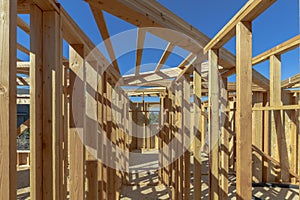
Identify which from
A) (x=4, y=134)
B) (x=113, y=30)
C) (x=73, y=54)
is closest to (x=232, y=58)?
(x=113, y=30)

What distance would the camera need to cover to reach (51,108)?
1398mm

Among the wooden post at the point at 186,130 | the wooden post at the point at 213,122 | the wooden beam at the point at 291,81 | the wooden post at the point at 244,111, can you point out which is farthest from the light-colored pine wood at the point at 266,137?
the wooden post at the point at 244,111

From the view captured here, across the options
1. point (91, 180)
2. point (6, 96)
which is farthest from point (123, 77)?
point (6, 96)

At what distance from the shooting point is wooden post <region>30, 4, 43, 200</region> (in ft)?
4.36

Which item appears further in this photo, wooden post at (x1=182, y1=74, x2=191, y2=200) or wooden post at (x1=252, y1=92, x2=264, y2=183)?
wooden post at (x1=252, y1=92, x2=264, y2=183)

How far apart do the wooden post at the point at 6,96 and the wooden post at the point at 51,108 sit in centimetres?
45

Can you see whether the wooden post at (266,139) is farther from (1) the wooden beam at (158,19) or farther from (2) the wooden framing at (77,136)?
(2) the wooden framing at (77,136)

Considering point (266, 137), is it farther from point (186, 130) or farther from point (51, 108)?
point (51, 108)

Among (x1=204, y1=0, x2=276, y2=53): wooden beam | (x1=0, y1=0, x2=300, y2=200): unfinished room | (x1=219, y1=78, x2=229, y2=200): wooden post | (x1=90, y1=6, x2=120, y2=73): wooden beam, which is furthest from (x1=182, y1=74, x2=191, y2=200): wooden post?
(x1=204, y1=0, x2=276, y2=53): wooden beam

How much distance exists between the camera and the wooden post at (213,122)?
2.14 m

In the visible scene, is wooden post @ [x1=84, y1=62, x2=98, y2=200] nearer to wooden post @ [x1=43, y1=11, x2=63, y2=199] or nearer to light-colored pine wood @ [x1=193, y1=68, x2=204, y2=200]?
wooden post @ [x1=43, y1=11, x2=63, y2=199]

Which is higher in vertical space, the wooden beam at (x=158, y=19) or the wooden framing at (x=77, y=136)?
the wooden beam at (x=158, y=19)

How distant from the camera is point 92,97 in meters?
2.39

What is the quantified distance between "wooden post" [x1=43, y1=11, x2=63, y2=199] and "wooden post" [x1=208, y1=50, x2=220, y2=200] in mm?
1358
